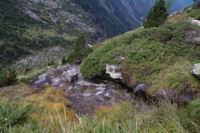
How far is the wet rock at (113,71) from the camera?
18.4 ft

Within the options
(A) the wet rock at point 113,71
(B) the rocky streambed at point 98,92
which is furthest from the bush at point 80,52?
(A) the wet rock at point 113,71

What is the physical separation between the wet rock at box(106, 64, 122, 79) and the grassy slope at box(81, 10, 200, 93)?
25 cm

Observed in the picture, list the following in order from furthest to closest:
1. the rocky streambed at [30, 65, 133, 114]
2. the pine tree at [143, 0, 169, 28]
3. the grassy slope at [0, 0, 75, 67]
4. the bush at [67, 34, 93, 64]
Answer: the grassy slope at [0, 0, 75, 67]
the bush at [67, 34, 93, 64]
the pine tree at [143, 0, 169, 28]
the rocky streambed at [30, 65, 133, 114]

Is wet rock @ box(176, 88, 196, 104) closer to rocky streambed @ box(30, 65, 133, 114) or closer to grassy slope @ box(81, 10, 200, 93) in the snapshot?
grassy slope @ box(81, 10, 200, 93)

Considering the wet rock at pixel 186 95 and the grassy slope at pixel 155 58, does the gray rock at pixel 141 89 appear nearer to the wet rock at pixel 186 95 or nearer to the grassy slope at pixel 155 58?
the grassy slope at pixel 155 58

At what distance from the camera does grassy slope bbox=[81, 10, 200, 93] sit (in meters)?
3.67

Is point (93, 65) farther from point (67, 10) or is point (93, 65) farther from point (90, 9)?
point (90, 9)

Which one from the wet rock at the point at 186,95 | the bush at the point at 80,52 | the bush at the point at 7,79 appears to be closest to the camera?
the wet rock at the point at 186,95

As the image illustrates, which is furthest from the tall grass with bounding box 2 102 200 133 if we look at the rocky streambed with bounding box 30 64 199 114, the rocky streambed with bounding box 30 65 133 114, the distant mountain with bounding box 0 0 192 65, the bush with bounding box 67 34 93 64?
the distant mountain with bounding box 0 0 192 65

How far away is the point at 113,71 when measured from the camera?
19.3 ft

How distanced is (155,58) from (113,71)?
2.06m

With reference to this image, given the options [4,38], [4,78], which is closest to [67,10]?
[4,38]

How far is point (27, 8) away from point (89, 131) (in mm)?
67503

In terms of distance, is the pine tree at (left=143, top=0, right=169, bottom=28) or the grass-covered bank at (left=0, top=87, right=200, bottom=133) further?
the pine tree at (left=143, top=0, right=169, bottom=28)
